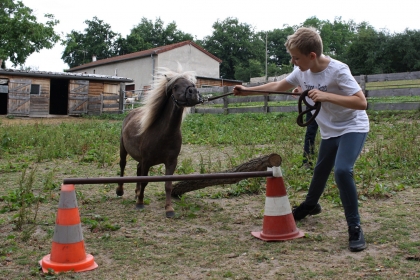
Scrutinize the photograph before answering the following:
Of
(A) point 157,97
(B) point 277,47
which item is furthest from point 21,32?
(B) point 277,47

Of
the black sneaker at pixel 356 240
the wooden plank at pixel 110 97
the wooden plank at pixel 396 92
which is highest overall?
the wooden plank at pixel 396 92

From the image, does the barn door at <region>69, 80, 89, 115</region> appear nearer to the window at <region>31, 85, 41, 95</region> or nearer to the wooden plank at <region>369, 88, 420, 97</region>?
the window at <region>31, 85, 41, 95</region>

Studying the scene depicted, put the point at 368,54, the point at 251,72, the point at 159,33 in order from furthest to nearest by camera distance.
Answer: the point at 159,33 < the point at 251,72 < the point at 368,54

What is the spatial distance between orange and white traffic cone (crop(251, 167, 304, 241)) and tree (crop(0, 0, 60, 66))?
130 ft

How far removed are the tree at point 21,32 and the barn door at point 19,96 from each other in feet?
42.0

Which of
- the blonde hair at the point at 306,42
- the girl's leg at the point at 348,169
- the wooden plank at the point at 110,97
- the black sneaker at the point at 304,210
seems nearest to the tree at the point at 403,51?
the wooden plank at the point at 110,97

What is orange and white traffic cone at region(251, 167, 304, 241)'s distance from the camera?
13.9 ft

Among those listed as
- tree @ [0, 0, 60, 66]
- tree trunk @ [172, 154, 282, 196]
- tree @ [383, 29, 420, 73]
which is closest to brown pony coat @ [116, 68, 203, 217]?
tree trunk @ [172, 154, 282, 196]

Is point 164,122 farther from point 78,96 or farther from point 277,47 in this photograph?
point 277,47

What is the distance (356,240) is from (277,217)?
77 centimetres

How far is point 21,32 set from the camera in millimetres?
39750

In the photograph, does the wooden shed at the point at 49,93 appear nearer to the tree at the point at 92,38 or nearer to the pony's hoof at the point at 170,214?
the pony's hoof at the point at 170,214

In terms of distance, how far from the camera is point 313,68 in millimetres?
3986

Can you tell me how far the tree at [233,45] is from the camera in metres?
85.6
